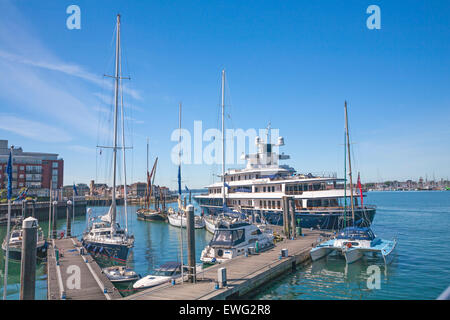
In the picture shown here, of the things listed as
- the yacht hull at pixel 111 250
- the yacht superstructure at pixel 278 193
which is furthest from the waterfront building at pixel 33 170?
the yacht hull at pixel 111 250

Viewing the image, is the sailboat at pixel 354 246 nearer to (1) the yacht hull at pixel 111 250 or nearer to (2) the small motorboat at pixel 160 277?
(2) the small motorboat at pixel 160 277

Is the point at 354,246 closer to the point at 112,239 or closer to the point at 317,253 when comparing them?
the point at 317,253

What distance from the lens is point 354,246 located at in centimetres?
2420

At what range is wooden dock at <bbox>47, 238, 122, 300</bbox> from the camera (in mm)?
14242

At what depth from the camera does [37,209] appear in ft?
217

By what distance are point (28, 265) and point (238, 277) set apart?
34.5ft

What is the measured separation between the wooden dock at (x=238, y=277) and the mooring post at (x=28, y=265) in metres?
4.01

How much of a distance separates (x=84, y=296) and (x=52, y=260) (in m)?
10.1

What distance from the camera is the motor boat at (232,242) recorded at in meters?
22.9

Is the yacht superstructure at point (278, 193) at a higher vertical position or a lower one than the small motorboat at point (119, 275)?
higher

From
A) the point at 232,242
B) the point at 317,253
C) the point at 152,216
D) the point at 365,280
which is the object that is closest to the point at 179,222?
the point at 152,216
